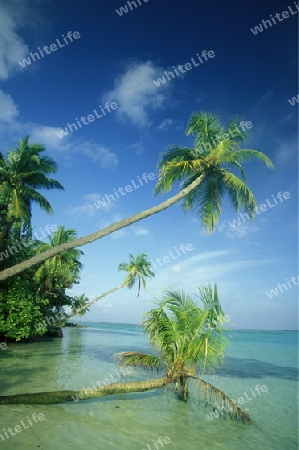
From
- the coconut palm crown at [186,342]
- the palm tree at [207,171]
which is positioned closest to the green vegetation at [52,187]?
the palm tree at [207,171]

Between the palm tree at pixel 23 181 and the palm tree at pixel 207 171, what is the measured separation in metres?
7.63

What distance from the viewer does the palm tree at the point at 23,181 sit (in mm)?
15828

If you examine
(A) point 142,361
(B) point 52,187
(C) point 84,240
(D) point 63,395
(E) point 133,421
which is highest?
(B) point 52,187

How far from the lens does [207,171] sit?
1236cm

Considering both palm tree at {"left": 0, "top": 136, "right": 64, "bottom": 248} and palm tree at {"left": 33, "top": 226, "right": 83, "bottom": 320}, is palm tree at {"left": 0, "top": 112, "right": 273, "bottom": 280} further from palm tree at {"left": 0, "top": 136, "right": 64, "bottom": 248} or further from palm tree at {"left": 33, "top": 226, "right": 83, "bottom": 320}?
palm tree at {"left": 33, "top": 226, "right": 83, "bottom": 320}

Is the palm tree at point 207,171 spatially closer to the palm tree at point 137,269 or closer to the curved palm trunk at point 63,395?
the curved palm trunk at point 63,395

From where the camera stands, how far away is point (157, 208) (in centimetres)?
1128

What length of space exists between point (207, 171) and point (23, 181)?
→ 11061mm

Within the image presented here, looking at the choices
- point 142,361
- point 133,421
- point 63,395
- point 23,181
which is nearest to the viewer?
point 133,421

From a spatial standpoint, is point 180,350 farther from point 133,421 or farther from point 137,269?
point 137,269

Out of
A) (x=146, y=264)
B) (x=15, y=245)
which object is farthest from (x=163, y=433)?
(x=146, y=264)

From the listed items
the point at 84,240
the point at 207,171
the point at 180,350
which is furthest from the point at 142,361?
the point at 207,171

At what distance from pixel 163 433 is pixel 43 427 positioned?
259cm

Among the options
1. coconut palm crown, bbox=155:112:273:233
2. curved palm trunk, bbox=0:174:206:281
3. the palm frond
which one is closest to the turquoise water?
the palm frond
